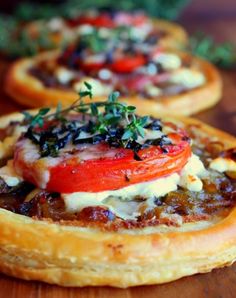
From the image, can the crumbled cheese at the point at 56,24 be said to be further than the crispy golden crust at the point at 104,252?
Yes

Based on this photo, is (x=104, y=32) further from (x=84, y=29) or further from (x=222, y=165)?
(x=222, y=165)

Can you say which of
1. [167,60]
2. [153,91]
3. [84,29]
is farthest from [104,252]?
[84,29]

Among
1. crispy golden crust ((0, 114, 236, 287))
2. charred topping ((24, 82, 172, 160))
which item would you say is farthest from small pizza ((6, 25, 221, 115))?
crispy golden crust ((0, 114, 236, 287))

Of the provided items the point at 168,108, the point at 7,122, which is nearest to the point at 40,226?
the point at 7,122

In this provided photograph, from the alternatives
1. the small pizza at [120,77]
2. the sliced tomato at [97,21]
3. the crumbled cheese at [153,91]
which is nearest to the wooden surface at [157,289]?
the small pizza at [120,77]

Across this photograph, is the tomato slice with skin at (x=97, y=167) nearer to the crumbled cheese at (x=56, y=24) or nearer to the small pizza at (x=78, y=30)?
the small pizza at (x=78, y=30)

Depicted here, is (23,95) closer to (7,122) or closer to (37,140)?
(7,122)
